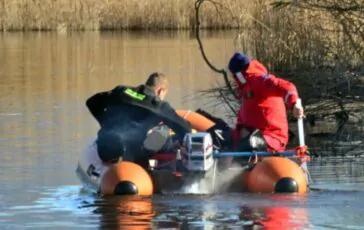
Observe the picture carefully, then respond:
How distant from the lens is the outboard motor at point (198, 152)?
10.3m

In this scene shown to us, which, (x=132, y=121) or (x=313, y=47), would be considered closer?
(x=132, y=121)

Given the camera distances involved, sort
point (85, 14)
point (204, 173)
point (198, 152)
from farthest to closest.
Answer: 1. point (85, 14)
2. point (204, 173)
3. point (198, 152)

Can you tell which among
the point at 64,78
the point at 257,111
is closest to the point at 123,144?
the point at 257,111

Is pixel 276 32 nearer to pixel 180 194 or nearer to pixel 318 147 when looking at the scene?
pixel 318 147

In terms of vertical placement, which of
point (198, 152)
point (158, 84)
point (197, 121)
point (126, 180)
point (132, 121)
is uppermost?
point (158, 84)

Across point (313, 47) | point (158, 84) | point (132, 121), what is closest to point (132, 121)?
point (132, 121)

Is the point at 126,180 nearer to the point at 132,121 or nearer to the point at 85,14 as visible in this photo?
the point at 132,121

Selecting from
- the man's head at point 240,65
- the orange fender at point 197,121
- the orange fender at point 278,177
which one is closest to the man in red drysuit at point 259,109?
the man's head at point 240,65

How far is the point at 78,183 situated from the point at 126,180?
1.44 m

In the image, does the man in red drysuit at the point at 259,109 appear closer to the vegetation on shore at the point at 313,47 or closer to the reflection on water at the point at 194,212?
the reflection on water at the point at 194,212

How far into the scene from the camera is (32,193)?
11.1 meters

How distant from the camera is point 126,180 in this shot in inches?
410

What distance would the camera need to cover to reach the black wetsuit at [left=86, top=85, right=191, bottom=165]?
10.8 m

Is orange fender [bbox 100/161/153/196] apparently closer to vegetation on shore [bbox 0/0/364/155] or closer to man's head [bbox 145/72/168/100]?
man's head [bbox 145/72/168/100]
